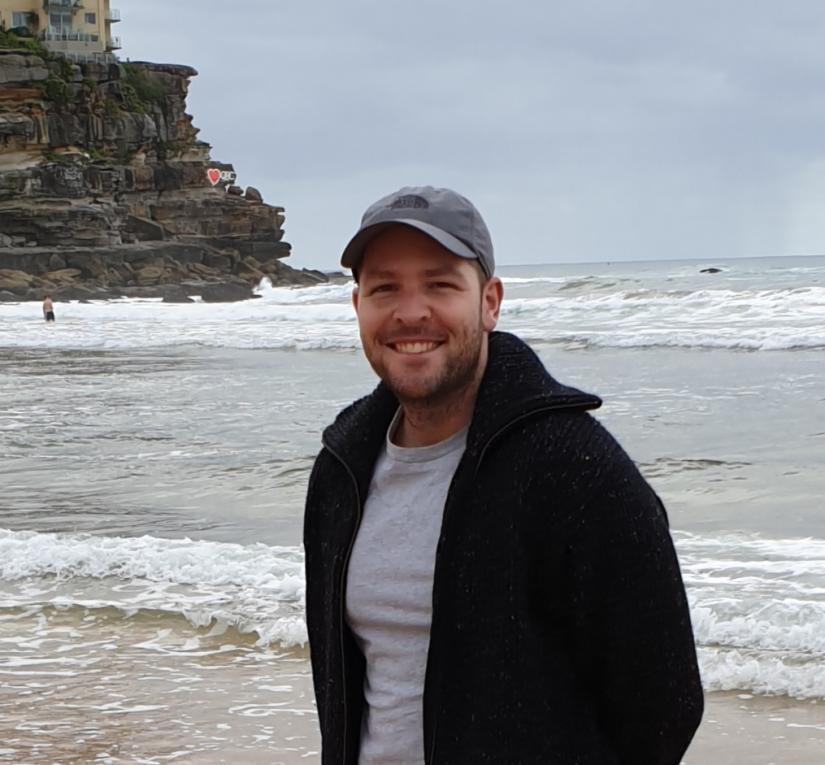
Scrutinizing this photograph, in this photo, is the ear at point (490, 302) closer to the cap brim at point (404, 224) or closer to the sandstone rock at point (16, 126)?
the cap brim at point (404, 224)

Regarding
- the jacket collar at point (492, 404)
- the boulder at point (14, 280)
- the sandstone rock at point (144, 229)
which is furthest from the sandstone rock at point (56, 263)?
the jacket collar at point (492, 404)

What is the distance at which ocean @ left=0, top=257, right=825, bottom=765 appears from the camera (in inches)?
183

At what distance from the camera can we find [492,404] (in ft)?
5.72

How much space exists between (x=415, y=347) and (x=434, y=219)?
0.60 ft

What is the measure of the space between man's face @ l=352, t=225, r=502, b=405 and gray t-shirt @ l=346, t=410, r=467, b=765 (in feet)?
0.29

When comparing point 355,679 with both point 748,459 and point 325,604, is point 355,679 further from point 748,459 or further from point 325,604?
point 748,459

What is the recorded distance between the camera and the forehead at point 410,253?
179cm

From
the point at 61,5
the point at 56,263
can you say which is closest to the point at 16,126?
the point at 56,263

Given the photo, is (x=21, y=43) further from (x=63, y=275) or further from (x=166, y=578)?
(x=166, y=578)

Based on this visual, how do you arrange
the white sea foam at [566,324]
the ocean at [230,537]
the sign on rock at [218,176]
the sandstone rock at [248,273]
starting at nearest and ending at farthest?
the ocean at [230,537] < the white sea foam at [566,324] < the sandstone rock at [248,273] < the sign on rock at [218,176]

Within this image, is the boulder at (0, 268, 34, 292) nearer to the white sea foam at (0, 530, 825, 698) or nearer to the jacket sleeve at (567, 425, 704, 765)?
the white sea foam at (0, 530, 825, 698)

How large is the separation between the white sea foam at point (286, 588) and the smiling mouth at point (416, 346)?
3.26 metres

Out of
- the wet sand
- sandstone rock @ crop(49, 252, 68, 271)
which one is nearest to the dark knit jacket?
the wet sand

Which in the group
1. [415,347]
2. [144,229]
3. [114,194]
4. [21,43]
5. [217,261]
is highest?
[21,43]
